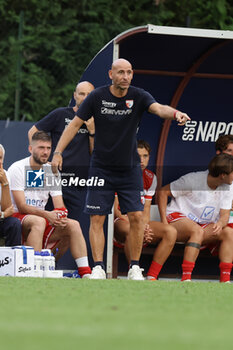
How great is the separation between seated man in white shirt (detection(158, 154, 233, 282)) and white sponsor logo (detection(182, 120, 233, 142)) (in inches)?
37.1

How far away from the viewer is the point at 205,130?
11.2 meters

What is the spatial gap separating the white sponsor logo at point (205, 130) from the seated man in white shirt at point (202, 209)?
94 centimetres

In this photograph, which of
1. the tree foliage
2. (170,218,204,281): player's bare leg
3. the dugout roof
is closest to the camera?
(170,218,204,281): player's bare leg

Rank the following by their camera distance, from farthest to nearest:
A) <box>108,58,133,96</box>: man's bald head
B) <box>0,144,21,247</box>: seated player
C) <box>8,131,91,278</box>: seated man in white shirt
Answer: <box>8,131,91,278</box>: seated man in white shirt, <box>0,144,21,247</box>: seated player, <box>108,58,133,96</box>: man's bald head

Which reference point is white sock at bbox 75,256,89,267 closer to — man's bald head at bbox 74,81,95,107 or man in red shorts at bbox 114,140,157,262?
man in red shorts at bbox 114,140,157,262

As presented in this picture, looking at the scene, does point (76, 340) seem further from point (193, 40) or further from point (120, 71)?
point (193, 40)

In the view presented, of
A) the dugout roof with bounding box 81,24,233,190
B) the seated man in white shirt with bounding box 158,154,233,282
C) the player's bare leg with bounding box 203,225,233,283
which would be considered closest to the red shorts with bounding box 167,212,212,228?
the seated man in white shirt with bounding box 158,154,233,282

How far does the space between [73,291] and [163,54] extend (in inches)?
188

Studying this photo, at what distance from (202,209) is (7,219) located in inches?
88.0

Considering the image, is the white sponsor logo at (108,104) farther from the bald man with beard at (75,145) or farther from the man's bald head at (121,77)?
the bald man with beard at (75,145)

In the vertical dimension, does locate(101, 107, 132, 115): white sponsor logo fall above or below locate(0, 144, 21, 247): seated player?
above

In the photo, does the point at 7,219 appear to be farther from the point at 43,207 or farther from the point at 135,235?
the point at 135,235

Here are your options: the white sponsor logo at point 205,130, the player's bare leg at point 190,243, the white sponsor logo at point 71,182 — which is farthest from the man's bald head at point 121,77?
the white sponsor logo at point 205,130

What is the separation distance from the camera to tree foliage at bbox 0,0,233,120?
1418 cm
